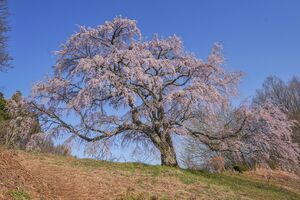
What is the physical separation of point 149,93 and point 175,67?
6.30ft

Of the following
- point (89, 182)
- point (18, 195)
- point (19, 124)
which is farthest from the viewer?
point (19, 124)

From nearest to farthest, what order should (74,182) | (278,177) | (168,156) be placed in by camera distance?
(74,182) < (168,156) < (278,177)

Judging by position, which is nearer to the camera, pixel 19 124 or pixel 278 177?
pixel 19 124

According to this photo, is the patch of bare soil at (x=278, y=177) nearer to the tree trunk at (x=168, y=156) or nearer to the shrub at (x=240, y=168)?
the shrub at (x=240, y=168)

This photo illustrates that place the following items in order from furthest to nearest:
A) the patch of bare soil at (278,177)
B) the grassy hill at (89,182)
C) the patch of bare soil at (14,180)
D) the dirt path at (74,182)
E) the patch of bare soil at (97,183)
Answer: the patch of bare soil at (278,177) < the patch of bare soil at (97,183) < the dirt path at (74,182) < the grassy hill at (89,182) < the patch of bare soil at (14,180)

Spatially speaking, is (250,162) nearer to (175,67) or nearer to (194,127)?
(194,127)

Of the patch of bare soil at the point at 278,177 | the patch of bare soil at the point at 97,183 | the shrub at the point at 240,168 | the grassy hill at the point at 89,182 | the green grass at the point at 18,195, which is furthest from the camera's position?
the shrub at the point at 240,168

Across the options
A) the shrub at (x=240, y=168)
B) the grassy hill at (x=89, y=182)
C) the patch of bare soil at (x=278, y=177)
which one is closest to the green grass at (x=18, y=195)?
the grassy hill at (x=89, y=182)


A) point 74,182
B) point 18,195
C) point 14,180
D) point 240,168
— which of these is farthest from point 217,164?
point 18,195

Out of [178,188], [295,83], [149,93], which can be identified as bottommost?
[178,188]

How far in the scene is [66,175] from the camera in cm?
1154

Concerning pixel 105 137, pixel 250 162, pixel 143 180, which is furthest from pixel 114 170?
pixel 250 162

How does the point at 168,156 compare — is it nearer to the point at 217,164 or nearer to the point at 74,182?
the point at 217,164

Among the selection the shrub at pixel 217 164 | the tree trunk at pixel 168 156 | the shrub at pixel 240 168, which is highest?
the shrub at pixel 240 168
